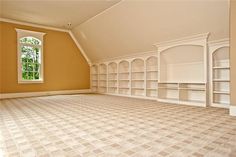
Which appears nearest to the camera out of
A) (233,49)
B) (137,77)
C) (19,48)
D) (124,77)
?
(233,49)

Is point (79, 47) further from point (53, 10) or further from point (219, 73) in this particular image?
point (219, 73)

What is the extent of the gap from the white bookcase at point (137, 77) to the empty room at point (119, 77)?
1.8 inches

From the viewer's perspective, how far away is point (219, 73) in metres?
4.84

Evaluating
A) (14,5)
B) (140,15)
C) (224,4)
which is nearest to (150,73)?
(140,15)

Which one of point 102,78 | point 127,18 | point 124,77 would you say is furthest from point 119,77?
point 127,18

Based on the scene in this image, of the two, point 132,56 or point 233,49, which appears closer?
point 233,49

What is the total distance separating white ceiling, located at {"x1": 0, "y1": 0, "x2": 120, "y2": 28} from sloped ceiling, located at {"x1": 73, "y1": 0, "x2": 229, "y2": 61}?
396 millimetres

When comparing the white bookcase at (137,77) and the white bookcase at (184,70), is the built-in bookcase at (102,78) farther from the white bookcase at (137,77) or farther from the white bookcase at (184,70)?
the white bookcase at (184,70)

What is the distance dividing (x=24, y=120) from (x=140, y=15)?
4321mm

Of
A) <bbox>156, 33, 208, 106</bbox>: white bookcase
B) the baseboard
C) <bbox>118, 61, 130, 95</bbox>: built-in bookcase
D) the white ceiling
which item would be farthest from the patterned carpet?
<bbox>118, 61, 130, 95</bbox>: built-in bookcase

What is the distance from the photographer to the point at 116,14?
5742mm

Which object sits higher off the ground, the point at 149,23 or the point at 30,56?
the point at 149,23

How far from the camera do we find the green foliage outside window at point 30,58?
7238mm

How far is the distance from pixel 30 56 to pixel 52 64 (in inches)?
39.1
